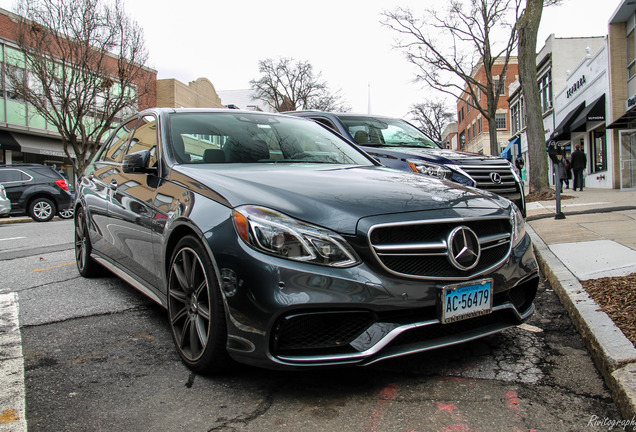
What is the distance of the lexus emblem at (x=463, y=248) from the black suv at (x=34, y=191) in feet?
50.7

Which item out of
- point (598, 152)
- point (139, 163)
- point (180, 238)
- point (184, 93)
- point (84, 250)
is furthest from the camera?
point (184, 93)

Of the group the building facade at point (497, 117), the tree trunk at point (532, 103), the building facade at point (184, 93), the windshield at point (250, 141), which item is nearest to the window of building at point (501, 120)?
the building facade at point (497, 117)

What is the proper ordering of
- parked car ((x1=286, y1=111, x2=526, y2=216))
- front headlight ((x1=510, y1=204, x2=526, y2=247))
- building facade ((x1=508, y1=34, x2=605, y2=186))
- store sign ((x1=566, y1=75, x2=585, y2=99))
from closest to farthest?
front headlight ((x1=510, y1=204, x2=526, y2=247)) < parked car ((x1=286, y1=111, x2=526, y2=216)) < store sign ((x1=566, y1=75, x2=585, y2=99)) < building facade ((x1=508, y1=34, x2=605, y2=186))

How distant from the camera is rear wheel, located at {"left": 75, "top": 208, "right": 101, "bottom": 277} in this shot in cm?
531

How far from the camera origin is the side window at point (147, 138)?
12.6ft

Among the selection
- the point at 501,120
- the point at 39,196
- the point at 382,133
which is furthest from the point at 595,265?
the point at 501,120

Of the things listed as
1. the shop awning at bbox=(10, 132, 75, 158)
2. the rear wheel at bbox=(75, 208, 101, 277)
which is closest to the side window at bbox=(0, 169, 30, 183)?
the rear wheel at bbox=(75, 208, 101, 277)

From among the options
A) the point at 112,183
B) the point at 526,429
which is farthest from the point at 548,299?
the point at 112,183

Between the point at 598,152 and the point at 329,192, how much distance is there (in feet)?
79.3

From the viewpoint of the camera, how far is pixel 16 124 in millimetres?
26000

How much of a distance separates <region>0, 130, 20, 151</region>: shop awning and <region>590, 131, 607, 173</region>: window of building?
27.1 m

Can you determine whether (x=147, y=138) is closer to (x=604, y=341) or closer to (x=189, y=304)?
(x=189, y=304)

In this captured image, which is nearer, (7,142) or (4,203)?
(4,203)

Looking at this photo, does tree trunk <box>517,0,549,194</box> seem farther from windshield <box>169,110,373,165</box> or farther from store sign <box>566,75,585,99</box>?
store sign <box>566,75,585,99</box>
